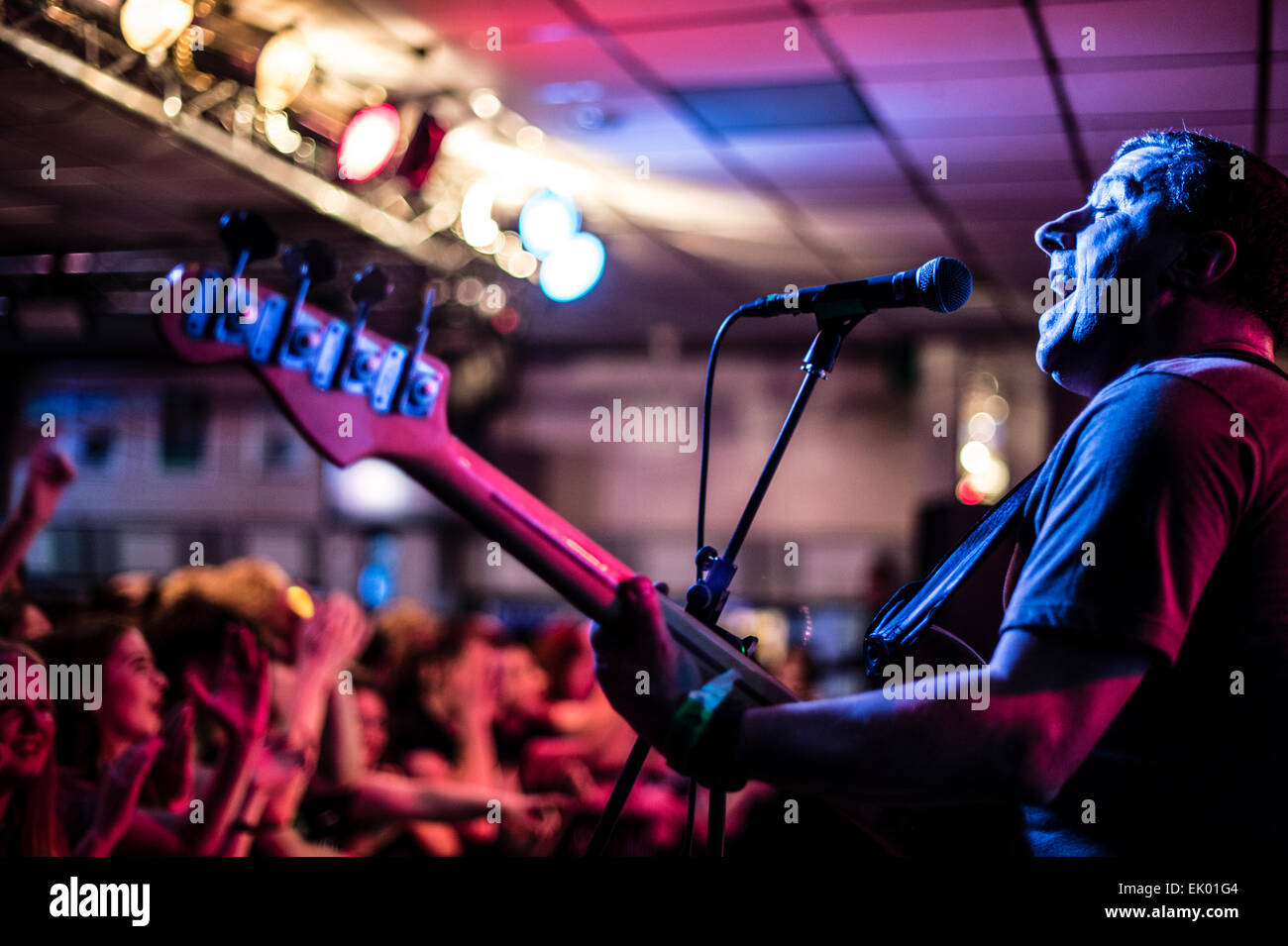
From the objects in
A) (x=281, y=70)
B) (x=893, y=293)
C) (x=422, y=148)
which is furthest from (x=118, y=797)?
(x=422, y=148)

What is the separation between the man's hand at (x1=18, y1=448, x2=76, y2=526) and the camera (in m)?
2.21

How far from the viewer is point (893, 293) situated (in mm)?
1234

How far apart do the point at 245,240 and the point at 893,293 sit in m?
0.73

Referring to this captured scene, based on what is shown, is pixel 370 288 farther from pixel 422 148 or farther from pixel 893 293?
pixel 422 148

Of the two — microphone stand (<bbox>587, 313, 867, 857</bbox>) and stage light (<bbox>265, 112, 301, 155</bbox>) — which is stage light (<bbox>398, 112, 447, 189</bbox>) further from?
microphone stand (<bbox>587, 313, 867, 857</bbox>)

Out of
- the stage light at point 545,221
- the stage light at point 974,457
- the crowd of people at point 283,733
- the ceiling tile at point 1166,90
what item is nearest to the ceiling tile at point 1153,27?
the ceiling tile at point 1166,90

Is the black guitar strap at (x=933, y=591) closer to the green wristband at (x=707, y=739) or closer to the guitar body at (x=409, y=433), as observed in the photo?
the guitar body at (x=409, y=433)

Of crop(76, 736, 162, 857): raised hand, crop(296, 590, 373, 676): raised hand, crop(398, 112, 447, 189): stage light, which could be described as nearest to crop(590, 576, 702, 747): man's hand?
crop(76, 736, 162, 857): raised hand

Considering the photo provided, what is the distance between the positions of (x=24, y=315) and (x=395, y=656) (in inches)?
191

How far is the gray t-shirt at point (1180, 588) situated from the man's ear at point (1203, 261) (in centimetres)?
11

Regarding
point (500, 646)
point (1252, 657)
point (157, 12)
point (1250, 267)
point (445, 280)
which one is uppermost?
point (157, 12)

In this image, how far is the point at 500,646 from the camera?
15.4 feet
